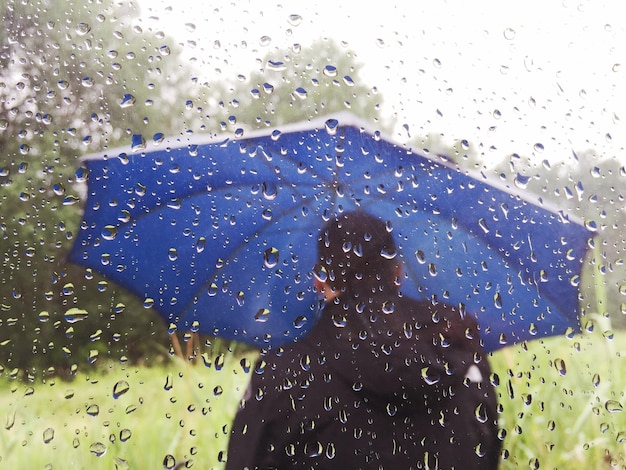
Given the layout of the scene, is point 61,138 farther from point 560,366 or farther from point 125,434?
point 560,366

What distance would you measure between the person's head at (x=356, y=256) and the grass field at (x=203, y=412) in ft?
0.72

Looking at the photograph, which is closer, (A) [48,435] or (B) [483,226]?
(A) [48,435]

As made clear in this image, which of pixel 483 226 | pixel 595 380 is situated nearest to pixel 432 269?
pixel 483 226

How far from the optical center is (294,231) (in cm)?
95

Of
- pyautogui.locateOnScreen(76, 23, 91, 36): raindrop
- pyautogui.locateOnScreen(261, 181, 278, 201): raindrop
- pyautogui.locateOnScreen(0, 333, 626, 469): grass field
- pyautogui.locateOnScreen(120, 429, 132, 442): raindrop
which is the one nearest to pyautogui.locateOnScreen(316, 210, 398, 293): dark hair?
pyautogui.locateOnScreen(261, 181, 278, 201): raindrop

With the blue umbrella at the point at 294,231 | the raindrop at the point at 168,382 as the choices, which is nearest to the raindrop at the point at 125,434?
the raindrop at the point at 168,382

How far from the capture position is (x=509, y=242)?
3.18 ft

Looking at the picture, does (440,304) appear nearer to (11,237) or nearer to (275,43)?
(275,43)

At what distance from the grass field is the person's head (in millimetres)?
218

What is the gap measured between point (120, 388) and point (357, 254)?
0.48m

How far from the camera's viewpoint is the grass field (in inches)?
34.1

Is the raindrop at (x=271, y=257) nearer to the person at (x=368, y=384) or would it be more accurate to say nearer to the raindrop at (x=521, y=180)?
the person at (x=368, y=384)

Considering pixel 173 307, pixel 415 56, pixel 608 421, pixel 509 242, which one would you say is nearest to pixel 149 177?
pixel 173 307

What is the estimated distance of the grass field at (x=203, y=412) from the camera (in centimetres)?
87
